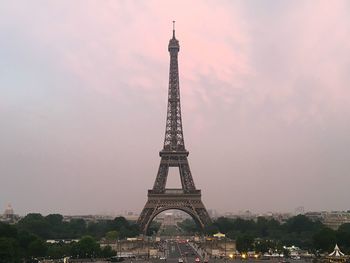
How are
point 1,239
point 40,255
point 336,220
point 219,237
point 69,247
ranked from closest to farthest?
1. point 1,239
2. point 40,255
3. point 69,247
4. point 219,237
5. point 336,220

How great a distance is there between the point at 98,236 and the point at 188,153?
19.2 metres

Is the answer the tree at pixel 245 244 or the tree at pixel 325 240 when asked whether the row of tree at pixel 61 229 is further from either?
the tree at pixel 325 240

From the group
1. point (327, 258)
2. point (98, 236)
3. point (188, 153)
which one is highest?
point (188, 153)

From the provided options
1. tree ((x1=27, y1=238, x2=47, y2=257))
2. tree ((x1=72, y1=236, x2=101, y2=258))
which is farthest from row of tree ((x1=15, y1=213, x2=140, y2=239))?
tree ((x1=27, y1=238, x2=47, y2=257))

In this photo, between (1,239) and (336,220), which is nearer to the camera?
(1,239)

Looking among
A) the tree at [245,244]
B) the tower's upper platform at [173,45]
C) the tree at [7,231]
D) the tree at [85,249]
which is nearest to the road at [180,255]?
the tree at [245,244]

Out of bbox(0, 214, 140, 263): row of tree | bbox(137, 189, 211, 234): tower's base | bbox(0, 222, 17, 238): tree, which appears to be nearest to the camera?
bbox(0, 214, 140, 263): row of tree

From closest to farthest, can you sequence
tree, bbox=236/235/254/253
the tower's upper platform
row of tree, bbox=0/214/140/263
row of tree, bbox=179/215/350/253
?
row of tree, bbox=0/214/140/263 < row of tree, bbox=179/215/350/253 < tree, bbox=236/235/254/253 < the tower's upper platform

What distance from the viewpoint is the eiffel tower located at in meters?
78.9

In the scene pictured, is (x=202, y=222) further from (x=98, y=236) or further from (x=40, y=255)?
(x=40, y=255)

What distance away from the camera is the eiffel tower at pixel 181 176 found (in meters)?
78.9

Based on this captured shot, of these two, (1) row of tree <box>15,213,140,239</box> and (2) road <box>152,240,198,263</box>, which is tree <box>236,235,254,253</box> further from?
(1) row of tree <box>15,213,140,239</box>

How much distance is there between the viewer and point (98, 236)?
8350 cm

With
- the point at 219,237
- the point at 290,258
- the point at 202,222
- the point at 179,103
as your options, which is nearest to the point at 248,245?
the point at 290,258
